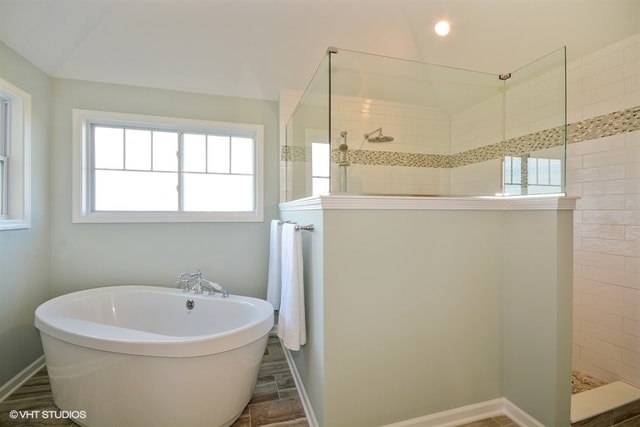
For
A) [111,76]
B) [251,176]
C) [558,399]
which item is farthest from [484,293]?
[111,76]

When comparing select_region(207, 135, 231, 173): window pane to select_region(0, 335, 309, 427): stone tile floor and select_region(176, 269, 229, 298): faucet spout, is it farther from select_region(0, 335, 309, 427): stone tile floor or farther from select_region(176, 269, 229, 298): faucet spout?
select_region(0, 335, 309, 427): stone tile floor

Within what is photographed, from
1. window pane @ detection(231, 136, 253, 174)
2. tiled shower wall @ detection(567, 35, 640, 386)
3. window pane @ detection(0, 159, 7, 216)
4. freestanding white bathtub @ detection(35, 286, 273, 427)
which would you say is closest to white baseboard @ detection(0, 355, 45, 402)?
freestanding white bathtub @ detection(35, 286, 273, 427)

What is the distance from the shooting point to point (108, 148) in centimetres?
258

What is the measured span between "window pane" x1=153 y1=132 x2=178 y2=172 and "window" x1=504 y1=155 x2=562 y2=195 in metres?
2.78

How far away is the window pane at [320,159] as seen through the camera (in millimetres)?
1854

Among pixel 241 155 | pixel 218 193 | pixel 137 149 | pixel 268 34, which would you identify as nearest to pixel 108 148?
pixel 137 149

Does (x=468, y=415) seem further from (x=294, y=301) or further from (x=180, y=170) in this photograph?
(x=180, y=170)

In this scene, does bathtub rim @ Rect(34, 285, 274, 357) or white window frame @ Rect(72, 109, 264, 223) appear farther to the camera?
white window frame @ Rect(72, 109, 264, 223)

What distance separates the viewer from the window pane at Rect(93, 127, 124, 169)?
2549 millimetres

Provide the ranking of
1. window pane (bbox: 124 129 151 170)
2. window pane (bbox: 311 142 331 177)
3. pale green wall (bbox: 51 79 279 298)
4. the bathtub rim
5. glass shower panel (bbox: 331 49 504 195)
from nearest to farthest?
1. the bathtub rim
2. window pane (bbox: 311 142 331 177)
3. glass shower panel (bbox: 331 49 504 195)
4. pale green wall (bbox: 51 79 279 298)
5. window pane (bbox: 124 129 151 170)

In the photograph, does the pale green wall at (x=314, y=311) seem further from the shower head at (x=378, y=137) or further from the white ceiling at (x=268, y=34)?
the white ceiling at (x=268, y=34)

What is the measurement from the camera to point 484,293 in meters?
1.73

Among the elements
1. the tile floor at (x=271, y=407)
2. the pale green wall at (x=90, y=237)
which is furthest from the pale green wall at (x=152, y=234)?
the tile floor at (x=271, y=407)

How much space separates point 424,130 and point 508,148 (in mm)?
704
